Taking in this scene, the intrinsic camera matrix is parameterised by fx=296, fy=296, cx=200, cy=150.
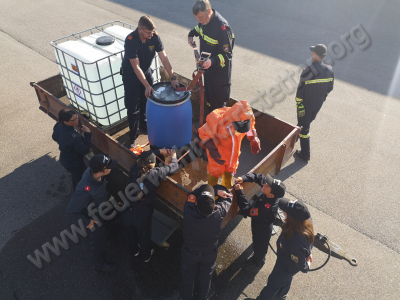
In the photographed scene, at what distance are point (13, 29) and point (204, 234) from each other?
11.5 meters

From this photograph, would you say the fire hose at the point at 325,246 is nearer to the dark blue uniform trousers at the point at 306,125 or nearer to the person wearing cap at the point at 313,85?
the dark blue uniform trousers at the point at 306,125

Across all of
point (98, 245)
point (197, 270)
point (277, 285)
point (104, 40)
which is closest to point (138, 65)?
point (104, 40)

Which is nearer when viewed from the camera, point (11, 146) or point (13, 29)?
point (11, 146)

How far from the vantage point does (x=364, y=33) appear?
1105 cm

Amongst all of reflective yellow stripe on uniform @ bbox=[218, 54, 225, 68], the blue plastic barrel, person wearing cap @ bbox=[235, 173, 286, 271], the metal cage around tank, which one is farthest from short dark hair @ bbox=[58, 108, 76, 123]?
person wearing cap @ bbox=[235, 173, 286, 271]

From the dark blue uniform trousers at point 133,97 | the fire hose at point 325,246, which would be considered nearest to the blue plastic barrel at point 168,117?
the dark blue uniform trousers at point 133,97

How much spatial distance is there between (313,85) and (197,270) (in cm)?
360

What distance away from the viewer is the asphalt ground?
12.6 ft

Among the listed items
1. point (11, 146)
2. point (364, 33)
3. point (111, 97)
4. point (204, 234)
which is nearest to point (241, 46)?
point (364, 33)

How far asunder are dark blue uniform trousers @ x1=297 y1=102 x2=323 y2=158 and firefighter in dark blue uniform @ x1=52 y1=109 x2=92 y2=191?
375 centimetres

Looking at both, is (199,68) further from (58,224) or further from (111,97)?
(58,224)

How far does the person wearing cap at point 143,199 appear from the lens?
Answer: 3475mm

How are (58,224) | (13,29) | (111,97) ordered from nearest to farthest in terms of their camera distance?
(58,224) → (111,97) → (13,29)

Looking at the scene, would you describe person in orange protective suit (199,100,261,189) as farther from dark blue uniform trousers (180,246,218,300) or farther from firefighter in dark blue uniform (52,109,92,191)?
firefighter in dark blue uniform (52,109,92,191)
